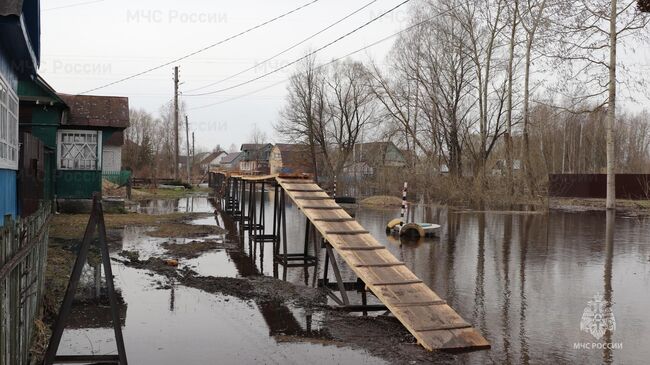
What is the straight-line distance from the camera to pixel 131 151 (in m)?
55.1

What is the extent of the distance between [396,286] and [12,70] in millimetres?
7371

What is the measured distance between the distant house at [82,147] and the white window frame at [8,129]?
36.6ft

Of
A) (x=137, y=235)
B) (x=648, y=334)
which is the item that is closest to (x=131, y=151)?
(x=137, y=235)

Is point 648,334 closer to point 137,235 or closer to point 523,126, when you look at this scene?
point 137,235

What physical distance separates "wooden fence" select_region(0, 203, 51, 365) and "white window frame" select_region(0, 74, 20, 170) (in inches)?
129

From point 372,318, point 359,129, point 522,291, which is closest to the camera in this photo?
point 372,318

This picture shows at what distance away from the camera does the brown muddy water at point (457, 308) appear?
6062 mm

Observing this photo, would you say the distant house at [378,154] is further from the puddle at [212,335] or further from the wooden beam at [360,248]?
the puddle at [212,335]

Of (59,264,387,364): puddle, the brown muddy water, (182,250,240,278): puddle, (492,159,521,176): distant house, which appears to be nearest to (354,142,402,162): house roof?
(492,159,521,176): distant house

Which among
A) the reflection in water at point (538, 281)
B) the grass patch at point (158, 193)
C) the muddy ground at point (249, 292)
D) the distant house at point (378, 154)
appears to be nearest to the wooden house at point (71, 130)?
the muddy ground at point (249, 292)

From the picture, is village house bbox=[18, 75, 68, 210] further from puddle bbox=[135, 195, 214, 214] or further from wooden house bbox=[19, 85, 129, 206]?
puddle bbox=[135, 195, 214, 214]

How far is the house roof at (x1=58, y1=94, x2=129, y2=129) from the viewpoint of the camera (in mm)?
21562

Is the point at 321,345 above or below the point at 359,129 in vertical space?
below

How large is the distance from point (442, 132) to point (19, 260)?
34781 mm
